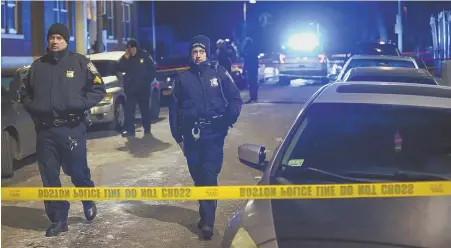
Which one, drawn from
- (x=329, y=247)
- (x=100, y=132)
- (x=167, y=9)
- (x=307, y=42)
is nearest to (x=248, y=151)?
(x=329, y=247)

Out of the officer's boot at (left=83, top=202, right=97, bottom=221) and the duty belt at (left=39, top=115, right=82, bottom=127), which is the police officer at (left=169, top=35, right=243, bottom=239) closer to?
the duty belt at (left=39, top=115, right=82, bottom=127)

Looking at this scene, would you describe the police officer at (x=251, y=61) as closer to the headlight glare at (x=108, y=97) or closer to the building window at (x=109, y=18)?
the headlight glare at (x=108, y=97)

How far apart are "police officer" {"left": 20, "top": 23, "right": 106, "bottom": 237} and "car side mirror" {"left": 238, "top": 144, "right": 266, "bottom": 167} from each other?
1894 millimetres

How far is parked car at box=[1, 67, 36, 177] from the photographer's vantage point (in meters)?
8.91

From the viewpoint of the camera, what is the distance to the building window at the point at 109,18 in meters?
30.0

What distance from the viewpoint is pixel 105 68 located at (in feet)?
48.0

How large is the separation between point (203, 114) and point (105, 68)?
8816 millimetres

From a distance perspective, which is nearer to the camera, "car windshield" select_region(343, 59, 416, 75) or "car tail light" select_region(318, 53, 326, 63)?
"car windshield" select_region(343, 59, 416, 75)

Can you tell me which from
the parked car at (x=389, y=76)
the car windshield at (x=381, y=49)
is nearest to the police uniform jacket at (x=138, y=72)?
the parked car at (x=389, y=76)

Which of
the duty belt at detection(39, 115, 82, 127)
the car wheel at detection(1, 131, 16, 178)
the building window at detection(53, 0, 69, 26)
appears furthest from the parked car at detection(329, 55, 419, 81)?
the building window at detection(53, 0, 69, 26)

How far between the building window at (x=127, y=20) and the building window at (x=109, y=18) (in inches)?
75.1

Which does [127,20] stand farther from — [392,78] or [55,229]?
[55,229]

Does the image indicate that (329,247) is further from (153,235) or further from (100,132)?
(100,132)

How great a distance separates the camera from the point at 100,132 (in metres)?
14.1
